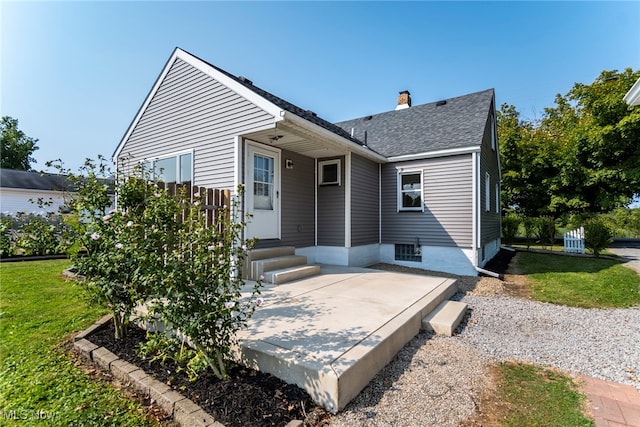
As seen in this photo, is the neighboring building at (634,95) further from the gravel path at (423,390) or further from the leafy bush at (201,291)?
the leafy bush at (201,291)

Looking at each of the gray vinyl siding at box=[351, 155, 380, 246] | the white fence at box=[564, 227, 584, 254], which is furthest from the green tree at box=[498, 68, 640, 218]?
the gray vinyl siding at box=[351, 155, 380, 246]

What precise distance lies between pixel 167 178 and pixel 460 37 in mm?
10292

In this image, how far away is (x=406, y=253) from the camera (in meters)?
9.00

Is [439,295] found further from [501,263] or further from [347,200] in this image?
→ [501,263]

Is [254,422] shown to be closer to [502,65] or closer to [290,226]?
[290,226]

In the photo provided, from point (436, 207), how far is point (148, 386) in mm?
7927

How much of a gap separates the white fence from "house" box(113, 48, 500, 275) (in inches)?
177

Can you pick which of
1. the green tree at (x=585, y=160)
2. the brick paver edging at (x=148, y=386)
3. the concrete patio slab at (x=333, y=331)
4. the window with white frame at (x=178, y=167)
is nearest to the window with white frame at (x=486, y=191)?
the concrete patio slab at (x=333, y=331)

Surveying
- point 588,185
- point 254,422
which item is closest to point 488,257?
point 254,422

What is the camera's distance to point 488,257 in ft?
33.1

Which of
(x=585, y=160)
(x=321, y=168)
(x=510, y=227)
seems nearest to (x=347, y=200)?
(x=321, y=168)

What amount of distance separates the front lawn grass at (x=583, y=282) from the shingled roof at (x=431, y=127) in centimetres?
391

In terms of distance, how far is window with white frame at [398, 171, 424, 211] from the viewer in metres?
8.80

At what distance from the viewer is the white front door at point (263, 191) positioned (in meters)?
6.29
